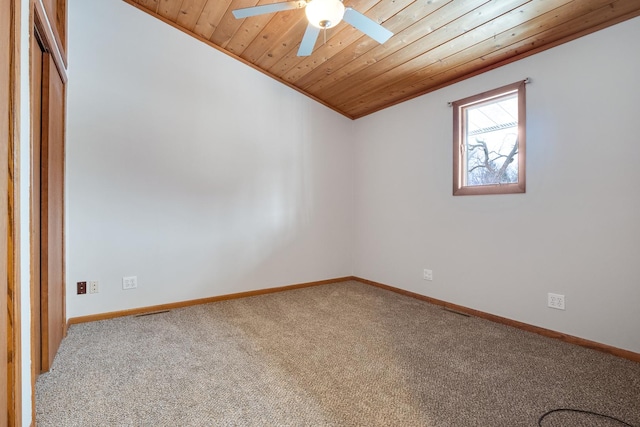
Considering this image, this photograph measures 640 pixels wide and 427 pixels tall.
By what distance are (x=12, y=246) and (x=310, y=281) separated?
322 cm

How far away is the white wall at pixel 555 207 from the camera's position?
2123mm

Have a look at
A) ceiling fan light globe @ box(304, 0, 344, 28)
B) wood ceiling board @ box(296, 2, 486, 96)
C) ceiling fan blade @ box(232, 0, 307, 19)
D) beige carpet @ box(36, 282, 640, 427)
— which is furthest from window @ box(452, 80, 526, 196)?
ceiling fan blade @ box(232, 0, 307, 19)

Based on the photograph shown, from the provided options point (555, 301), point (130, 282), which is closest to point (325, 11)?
point (555, 301)

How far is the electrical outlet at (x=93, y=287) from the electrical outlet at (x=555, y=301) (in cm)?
382

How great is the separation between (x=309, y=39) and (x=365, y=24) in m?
0.43

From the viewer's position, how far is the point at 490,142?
9.67ft

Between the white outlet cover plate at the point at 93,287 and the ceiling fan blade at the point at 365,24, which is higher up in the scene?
the ceiling fan blade at the point at 365,24

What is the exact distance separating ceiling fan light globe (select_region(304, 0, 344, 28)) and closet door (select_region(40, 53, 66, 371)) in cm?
171

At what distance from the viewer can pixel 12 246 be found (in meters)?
1.14

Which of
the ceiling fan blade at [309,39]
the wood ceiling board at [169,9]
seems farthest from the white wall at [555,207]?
the wood ceiling board at [169,9]

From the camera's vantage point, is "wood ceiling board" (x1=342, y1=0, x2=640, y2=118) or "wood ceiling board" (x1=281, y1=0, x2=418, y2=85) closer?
"wood ceiling board" (x1=342, y1=0, x2=640, y2=118)

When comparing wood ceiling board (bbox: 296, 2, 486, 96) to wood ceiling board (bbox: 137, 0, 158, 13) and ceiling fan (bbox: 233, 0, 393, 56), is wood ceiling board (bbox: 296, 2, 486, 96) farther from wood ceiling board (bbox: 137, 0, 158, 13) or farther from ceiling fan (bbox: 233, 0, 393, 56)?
wood ceiling board (bbox: 137, 0, 158, 13)

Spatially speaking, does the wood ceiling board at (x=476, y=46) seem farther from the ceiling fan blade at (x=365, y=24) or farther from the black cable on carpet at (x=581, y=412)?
the black cable on carpet at (x=581, y=412)

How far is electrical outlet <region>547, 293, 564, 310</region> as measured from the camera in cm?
241
